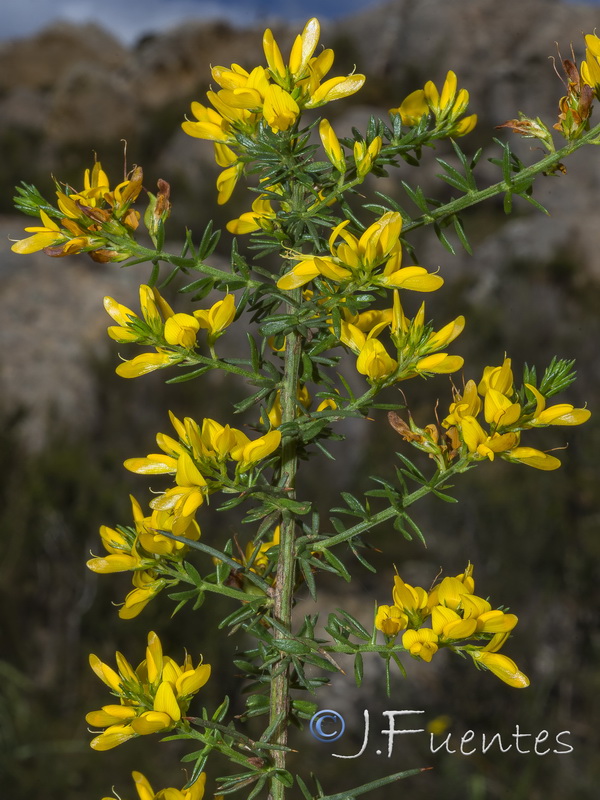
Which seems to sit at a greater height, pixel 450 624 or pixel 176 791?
pixel 450 624

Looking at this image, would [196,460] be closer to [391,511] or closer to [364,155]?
[391,511]

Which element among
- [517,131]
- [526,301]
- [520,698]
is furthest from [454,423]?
[526,301]

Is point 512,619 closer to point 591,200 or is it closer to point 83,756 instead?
point 83,756

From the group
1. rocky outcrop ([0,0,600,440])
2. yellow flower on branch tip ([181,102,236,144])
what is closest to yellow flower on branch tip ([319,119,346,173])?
yellow flower on branch tip ([181,102,236,144])

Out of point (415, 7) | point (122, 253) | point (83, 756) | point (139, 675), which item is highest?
point (122, 253)

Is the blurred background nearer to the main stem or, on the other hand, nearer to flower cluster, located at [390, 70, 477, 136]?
the main stem

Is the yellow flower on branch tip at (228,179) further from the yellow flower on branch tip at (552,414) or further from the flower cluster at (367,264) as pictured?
the yellow flower on branch tip at (552,414)

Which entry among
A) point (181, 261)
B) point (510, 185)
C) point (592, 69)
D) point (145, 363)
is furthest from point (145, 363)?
point (592, 69)
